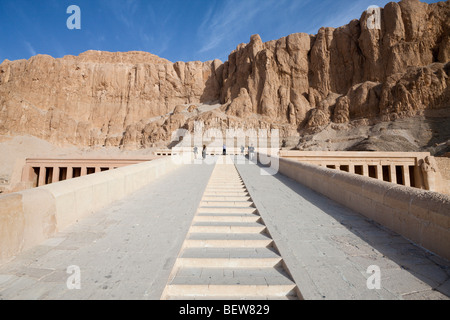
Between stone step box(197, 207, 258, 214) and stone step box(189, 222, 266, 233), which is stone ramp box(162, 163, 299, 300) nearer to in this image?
stone step box(189, 222, 266, 233)

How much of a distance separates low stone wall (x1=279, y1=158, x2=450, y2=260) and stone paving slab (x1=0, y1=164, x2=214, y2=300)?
10.4 ft

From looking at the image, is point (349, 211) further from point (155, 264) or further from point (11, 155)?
point (11, 155)

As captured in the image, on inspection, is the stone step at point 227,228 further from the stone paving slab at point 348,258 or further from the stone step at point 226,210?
the stone step at point 226,210

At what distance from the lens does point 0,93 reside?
4456cm

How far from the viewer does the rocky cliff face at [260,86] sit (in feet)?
122

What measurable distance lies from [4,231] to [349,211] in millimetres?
5264

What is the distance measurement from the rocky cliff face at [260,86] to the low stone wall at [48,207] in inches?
1614

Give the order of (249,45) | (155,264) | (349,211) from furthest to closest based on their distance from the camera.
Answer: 1. (249,45)
2. (349,211)
3. (155,264)

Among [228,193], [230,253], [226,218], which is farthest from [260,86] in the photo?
[230,253]

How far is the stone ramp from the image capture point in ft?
7.29

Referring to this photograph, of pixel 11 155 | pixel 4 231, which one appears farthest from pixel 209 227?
pixel 11 155

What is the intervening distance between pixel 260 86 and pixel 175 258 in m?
52.0

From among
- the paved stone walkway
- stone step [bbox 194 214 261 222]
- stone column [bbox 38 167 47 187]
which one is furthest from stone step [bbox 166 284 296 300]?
stone column [bbox 38 167 47 187]
